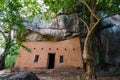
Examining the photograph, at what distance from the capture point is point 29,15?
14.2 m

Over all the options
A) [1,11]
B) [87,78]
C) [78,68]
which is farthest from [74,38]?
[1,11]

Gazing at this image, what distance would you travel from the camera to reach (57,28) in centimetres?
1661

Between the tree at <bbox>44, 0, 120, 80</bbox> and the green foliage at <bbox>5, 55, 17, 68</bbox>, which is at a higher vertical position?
the tree at <bbox>44, 0, 120, 80</bbox>

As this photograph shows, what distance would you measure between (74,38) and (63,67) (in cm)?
291

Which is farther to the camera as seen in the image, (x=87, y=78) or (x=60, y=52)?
(x=60, y=52)

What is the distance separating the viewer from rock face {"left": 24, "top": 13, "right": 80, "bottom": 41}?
16323mm

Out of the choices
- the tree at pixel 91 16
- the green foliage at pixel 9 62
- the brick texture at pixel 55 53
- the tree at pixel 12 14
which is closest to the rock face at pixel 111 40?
the brick texture at pixel 55 53

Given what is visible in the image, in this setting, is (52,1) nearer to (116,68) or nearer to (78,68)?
(78,68)

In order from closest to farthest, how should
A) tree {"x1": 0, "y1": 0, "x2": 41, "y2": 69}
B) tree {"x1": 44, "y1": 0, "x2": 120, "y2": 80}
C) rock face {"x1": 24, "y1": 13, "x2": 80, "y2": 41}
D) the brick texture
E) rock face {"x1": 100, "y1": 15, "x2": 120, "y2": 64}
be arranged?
tree {"x1": 0, "y1": 0, "x2": 41, "y2": 69}
tree {"x1": 44, "y1": 0, "x2": 120, "y2": 80}
the brick texture
rock face {"x1": 24, "y1": 13, "x2": 80, "y2": 41}
rock face {"x1": 100, "y1": 15, "x2": 120, "y2": 64}

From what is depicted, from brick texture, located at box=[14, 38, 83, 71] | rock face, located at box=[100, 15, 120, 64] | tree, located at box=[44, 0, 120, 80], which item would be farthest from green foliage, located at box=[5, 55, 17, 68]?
rock face, located at box=[100, 15, 120, 64]

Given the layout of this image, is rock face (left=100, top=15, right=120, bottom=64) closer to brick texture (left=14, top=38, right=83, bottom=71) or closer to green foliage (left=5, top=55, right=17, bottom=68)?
brick texture (left=14, top=38, right=83, bottom=71)

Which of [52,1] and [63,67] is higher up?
[52,1]

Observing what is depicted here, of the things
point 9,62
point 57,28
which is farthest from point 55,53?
point 9,62

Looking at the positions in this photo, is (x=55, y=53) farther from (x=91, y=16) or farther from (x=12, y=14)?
(x=12, y=14)
